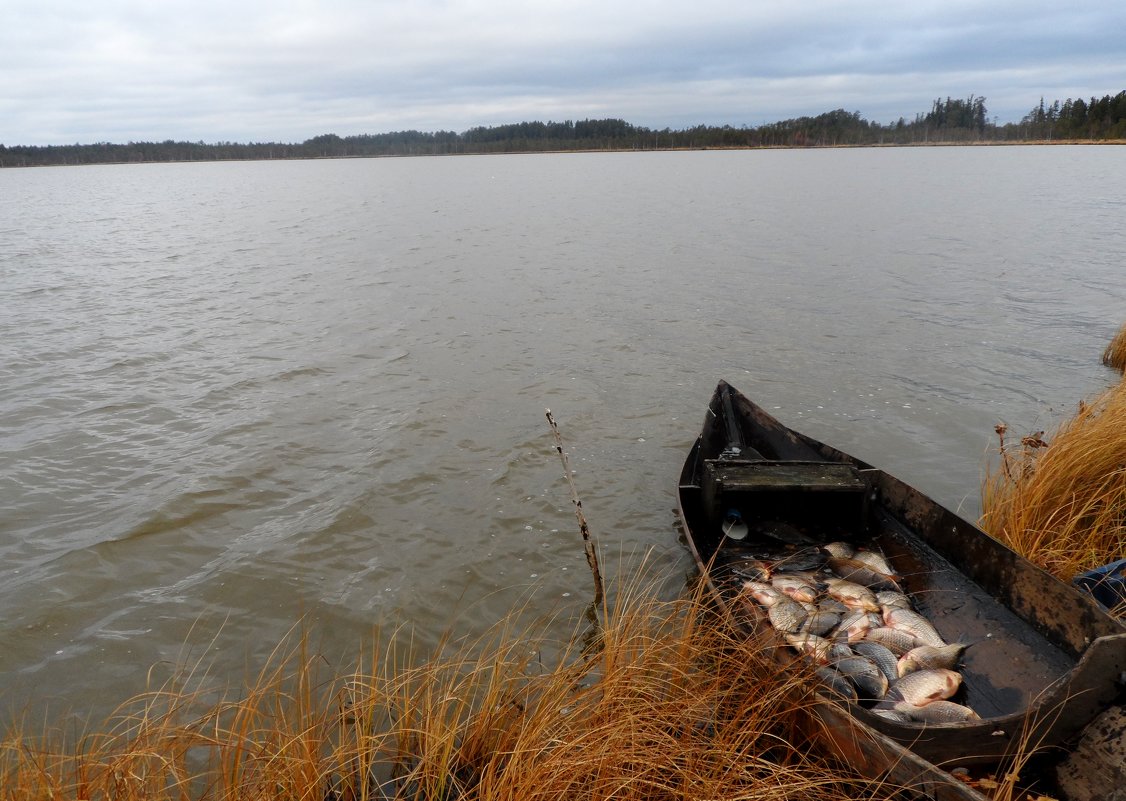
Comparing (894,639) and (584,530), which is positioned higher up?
(584,530)

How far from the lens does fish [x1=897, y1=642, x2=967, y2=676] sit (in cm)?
488

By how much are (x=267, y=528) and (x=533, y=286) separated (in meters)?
15.2

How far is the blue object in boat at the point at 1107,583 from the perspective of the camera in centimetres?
510

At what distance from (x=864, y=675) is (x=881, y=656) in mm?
347

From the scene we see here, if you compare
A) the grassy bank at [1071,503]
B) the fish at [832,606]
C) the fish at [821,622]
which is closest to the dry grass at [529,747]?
the fish at [821,622]

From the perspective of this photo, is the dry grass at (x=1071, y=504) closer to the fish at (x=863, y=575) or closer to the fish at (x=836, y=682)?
the fish at (x=863, y=575)

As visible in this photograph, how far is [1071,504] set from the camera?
6258 mm

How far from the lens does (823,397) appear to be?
12.5m

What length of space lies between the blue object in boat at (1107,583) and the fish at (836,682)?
2.20m

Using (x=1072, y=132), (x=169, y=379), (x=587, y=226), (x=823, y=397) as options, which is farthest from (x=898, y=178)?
(x=1072, y=132)

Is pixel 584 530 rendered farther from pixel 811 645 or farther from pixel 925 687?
pixel 925 687


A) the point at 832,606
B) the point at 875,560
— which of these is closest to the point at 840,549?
the point at 875,560

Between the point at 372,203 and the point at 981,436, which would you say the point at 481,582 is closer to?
Answer: the point at 981,436

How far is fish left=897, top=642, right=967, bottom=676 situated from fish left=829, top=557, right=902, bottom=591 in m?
1.08
